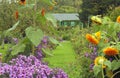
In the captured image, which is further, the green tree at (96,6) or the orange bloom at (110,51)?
the green tree at (96,6)

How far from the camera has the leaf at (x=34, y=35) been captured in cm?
543

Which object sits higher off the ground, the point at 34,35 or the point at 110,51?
the point at 110,51

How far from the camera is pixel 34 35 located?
549cm

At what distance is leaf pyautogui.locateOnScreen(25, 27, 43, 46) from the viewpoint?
5432mm

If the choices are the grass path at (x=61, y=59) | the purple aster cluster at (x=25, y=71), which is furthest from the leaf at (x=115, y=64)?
the grass path at (x=61, y=59)

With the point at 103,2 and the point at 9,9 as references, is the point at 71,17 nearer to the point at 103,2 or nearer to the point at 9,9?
the point at 103,2

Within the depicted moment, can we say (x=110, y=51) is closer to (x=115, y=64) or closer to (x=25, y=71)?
(x=115, y=64)

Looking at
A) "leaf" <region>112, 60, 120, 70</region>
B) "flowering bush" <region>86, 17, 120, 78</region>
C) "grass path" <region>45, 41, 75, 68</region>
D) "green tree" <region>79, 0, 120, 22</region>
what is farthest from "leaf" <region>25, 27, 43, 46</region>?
"green tree" <region>79, 0, 120, 22</region>

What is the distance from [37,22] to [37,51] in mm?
874

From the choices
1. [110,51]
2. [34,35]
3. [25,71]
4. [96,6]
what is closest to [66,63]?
[34,35]

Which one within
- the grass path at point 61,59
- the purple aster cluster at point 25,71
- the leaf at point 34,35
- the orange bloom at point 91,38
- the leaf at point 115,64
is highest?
the orange bloom at point 91,38

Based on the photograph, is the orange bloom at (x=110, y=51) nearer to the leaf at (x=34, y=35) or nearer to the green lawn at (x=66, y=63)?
the leaf at (x=34, y=35)

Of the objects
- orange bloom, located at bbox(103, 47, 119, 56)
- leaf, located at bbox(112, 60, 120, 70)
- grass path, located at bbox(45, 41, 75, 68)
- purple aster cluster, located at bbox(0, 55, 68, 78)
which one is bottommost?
grass path, located at bbox(45, 41, 75, 68)

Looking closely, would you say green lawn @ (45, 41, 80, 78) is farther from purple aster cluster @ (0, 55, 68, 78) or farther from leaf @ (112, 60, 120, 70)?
purple aster cluster @ (0, 55, 68, 78)
